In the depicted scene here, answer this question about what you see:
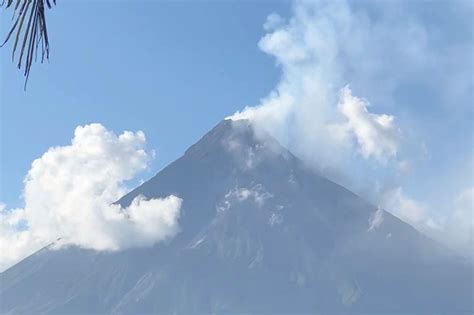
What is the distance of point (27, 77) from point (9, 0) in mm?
458

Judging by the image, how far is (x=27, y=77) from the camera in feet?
14.5

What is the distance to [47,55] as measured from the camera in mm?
4641

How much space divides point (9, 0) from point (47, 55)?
0.36 metres

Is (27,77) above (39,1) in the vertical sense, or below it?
below

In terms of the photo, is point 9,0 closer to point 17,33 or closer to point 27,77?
point 17,33

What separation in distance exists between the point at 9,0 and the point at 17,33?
18 cm

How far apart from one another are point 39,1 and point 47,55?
13.0 inches

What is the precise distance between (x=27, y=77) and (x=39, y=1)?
419mm

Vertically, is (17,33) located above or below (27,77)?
above

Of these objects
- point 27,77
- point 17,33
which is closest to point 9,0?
point 17,33

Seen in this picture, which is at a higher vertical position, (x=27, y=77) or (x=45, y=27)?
(x=45, y=27)

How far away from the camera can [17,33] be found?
4.55 m
